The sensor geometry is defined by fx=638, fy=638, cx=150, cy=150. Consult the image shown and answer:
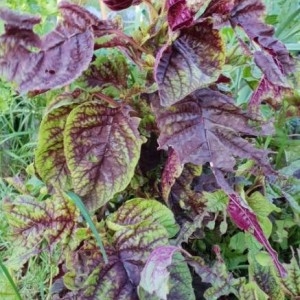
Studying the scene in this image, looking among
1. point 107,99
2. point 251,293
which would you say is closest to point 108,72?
point 107,99

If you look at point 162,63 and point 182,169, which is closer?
point 162,63

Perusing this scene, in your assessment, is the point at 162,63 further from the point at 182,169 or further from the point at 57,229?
the point at 57,229

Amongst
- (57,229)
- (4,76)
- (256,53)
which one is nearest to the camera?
(4,76)

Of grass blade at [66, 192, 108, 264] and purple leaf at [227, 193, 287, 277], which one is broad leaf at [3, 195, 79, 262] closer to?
grass blade at [66, 192, 108, 264]

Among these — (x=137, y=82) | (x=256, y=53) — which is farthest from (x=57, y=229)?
(x=256, y=53)

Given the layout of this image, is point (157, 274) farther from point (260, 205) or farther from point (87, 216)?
point (260, 205)
